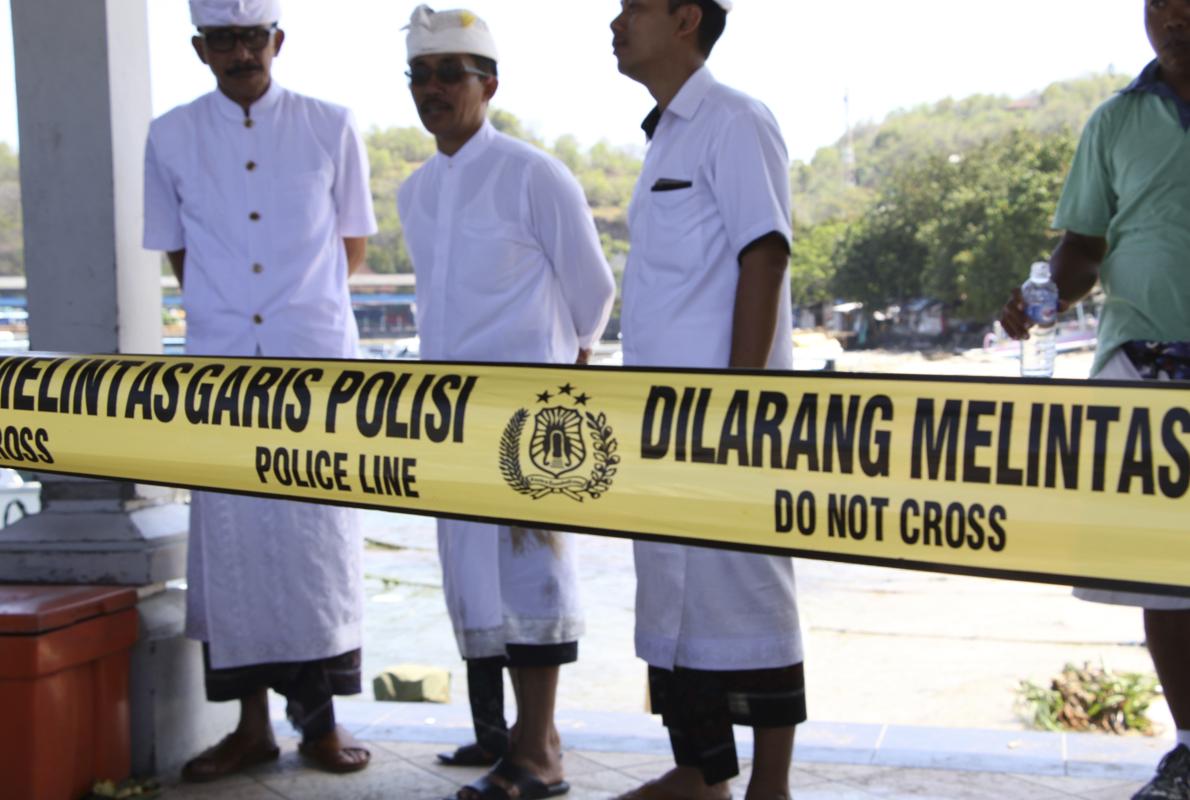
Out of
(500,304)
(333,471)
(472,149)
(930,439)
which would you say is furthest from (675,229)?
(930,439)

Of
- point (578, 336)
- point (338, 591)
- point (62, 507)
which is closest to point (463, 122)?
point (578, 336)

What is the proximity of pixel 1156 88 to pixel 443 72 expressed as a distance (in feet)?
5.26

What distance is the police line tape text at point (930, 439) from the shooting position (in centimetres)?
167

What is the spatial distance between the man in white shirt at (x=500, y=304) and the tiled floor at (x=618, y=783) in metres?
0.19

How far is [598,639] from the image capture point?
9930mm

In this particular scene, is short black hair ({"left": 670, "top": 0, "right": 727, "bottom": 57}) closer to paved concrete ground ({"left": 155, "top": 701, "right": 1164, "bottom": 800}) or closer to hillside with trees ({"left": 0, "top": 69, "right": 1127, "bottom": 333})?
paved concrete ground ({"left": 155, "top": 701, "right": 1164, "bottom": 800})

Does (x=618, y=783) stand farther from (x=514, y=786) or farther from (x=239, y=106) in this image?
(x=239, y=106)

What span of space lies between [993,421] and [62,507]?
2668 mm

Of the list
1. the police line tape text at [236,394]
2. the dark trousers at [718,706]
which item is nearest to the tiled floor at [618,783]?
the dark trousers at [718,706]

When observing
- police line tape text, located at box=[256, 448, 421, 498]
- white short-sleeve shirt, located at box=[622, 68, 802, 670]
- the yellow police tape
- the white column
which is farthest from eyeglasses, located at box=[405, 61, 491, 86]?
police line tape text, located at box=[256, 448, 421, 498]

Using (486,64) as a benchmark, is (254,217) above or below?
below

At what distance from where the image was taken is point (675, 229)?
2801 mm

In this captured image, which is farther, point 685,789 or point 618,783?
point 618,783

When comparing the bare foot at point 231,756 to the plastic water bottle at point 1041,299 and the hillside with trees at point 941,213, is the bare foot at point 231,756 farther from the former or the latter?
the hillside with trees at point 941,213
